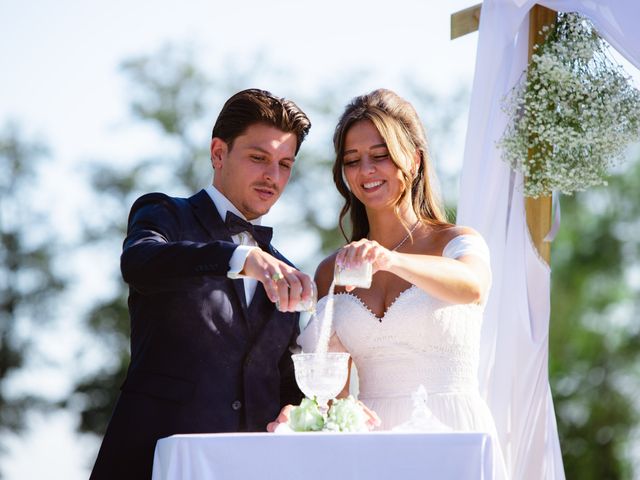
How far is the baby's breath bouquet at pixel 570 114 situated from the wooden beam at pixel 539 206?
10cm

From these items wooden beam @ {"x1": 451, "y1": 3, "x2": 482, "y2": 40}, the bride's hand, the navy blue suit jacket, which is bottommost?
the navy blue suit jacket

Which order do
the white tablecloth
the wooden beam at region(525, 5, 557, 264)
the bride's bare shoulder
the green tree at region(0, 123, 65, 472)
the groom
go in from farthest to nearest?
the green tree at region(0, 123, 65, 472) < the wooden beam at region(525, 5, 557, 264) < the bride's bare shoulder < the groom < the white tablecloth

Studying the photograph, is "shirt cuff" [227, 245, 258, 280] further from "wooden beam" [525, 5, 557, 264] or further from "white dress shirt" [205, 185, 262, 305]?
"wooden beam" [525, 5, 557, 264]

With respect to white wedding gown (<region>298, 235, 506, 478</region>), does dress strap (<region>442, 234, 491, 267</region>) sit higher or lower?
higher

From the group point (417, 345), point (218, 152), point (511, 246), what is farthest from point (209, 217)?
point (511, 246)

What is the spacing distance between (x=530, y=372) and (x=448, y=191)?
15655 mm

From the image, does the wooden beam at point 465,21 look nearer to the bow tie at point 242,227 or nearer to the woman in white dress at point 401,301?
the woman in white dress at point 401,301

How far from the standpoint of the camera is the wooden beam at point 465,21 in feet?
16.3

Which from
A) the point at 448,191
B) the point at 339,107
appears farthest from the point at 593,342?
the point at 339,107

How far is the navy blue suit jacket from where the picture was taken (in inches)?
119

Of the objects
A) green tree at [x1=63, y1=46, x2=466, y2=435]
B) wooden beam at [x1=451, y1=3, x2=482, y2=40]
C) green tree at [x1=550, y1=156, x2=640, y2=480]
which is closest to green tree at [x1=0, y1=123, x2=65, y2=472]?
green tree at [x1=63, y1=46, x2=466, y2=435]

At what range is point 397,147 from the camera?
3.71 m

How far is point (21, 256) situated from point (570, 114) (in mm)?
16483

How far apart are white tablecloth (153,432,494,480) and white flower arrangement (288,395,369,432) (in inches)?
5.4
